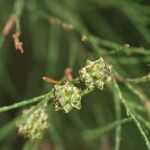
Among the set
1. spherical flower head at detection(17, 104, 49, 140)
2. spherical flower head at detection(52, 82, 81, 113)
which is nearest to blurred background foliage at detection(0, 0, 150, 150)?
spherical flower head at detection(17, 104, 49, 140)

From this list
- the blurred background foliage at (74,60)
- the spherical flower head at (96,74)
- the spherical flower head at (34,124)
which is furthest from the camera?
the blurred background foliage at (74,60)

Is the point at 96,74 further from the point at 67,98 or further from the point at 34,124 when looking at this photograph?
the point at 34,124

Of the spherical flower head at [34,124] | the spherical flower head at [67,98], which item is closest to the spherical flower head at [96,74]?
the spherical flower head at [67,98]

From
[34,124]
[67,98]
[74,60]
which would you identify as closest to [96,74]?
[67,98]

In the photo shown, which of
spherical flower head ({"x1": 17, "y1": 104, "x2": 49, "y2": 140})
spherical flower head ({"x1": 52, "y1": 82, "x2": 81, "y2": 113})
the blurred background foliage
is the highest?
spherical flower head ({"x1": 52, "y1": 82, "x2": 81, "y2": 113})

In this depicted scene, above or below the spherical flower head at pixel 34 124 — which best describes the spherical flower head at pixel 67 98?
above

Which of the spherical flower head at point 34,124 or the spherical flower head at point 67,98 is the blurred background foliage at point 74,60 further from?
the spherical flower head at point 67,98

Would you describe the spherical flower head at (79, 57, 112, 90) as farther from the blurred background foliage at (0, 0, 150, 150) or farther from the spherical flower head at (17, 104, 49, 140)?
the blurred background foliage at (0, 0, 150, 150)
